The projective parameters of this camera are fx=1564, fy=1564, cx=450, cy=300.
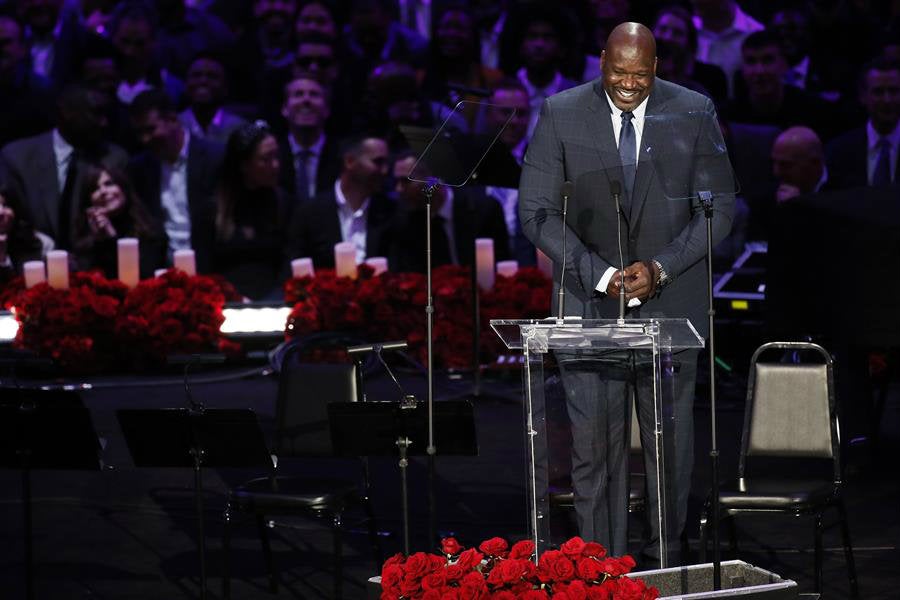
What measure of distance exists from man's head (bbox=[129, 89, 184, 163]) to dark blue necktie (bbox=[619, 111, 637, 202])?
638cm

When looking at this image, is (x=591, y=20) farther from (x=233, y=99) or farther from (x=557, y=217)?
(x=557, y=217)

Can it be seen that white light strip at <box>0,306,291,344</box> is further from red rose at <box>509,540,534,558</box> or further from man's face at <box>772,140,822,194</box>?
red rose at <box>509,540,534,558</box>

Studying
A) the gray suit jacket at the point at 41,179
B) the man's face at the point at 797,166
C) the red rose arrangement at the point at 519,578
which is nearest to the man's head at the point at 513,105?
the man's face at the point at 797,166

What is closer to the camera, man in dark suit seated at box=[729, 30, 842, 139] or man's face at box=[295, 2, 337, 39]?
man in dark suit seated at box=[729, 30, 842, 139]

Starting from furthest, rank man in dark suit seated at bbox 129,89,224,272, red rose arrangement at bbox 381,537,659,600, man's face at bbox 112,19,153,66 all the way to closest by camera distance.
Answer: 1. man's face at bbox 112,19,153,66
2. man in dark suit seated at bbox 129,89,224,272
3. red rose arrangement at bbox 381,537,659,600

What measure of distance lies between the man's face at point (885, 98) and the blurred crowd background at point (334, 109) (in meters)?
0.01

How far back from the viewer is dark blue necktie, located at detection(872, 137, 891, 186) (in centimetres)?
948

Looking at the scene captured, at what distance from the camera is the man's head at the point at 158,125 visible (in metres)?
10.4

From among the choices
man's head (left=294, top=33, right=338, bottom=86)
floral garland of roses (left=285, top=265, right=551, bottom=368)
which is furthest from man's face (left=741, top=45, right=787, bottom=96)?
man's head (left=294, top=33, right=338, bottom=86)

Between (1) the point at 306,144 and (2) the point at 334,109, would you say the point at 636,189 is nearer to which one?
(1) the point at 306,144

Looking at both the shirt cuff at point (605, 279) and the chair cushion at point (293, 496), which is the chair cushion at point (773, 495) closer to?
the shirt cuff at point (605, 279)

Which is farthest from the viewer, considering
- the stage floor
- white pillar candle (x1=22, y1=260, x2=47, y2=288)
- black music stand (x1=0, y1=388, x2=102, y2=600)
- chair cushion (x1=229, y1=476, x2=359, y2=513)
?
white pillar candle (x1=22, y1=260, x2=47, y2=288)

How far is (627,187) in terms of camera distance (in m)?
4.52

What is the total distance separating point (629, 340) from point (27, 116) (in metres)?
7.69
